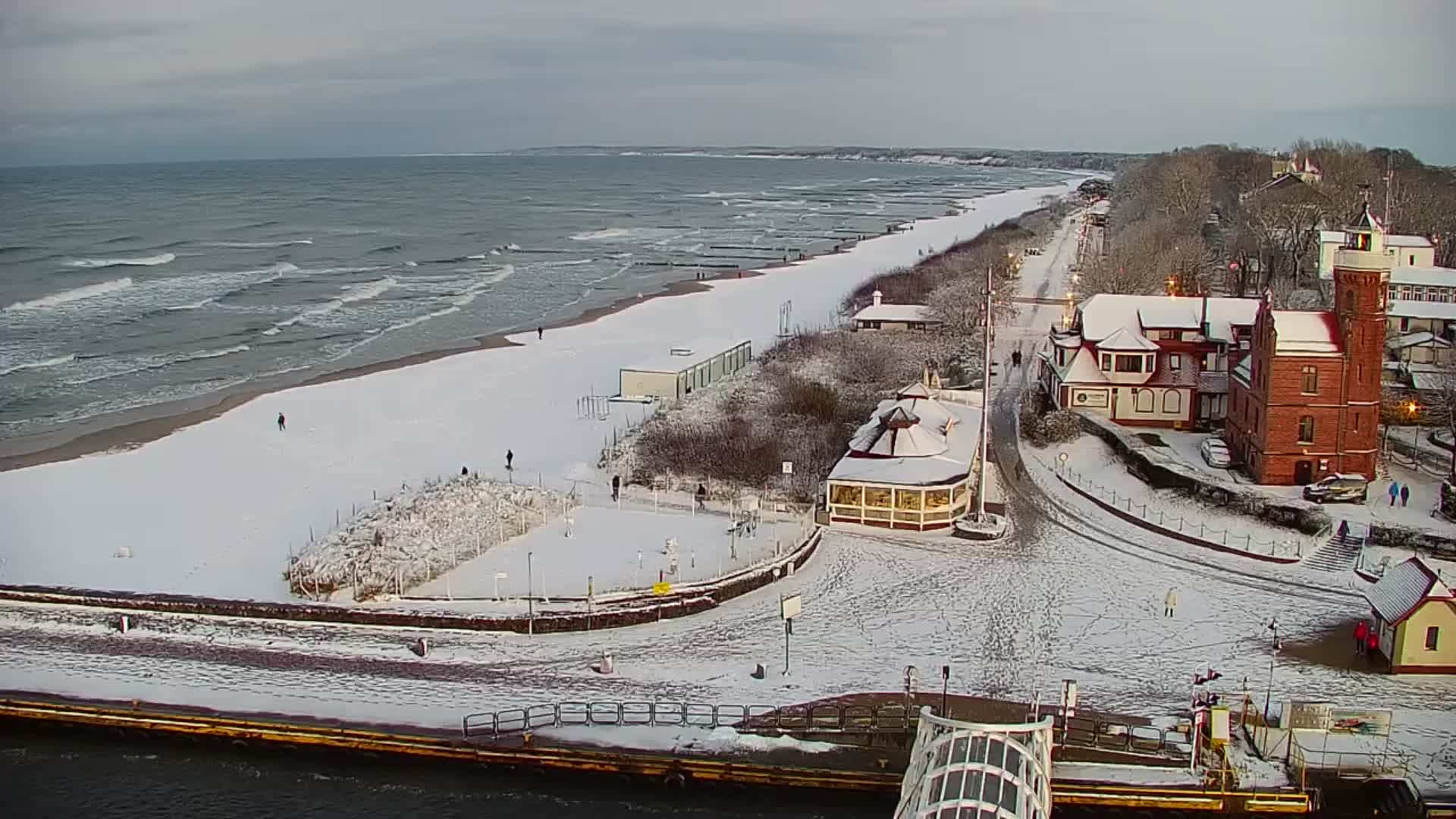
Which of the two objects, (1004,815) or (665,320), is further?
(665,320)

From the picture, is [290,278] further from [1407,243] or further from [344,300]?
[1407,243]

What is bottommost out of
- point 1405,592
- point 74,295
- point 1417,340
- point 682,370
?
point 1405,592

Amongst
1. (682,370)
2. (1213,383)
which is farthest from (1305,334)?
(682,370)

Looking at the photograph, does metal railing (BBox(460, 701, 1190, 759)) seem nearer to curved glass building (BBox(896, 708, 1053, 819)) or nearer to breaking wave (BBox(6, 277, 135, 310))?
curved glass building (BBox(896, 708, 1053, 819))

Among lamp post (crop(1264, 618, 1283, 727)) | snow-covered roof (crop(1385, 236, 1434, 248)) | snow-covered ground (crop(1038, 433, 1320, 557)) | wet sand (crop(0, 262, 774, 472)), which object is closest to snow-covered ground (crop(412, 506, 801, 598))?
snow-covered ground (crop(1038, 433, 1320, 557))

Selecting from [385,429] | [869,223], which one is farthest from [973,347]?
[869,223]

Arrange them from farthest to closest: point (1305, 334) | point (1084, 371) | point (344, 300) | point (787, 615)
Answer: point (344, 300) < point (1084, 371) < point (1305, 334) < point (787, 615)

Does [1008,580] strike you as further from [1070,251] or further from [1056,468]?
[1070,251]
